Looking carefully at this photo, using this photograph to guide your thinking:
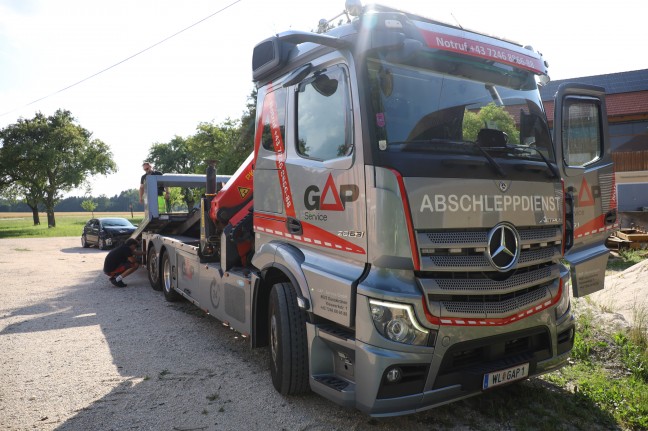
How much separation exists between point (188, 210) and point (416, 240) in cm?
767

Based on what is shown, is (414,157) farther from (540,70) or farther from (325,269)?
(540,70)

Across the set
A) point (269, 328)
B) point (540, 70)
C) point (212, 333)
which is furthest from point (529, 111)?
point (212, 333)

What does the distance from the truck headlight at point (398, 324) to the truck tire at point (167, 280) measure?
5.65 meters

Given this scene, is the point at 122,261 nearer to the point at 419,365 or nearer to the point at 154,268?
the point at 154,268

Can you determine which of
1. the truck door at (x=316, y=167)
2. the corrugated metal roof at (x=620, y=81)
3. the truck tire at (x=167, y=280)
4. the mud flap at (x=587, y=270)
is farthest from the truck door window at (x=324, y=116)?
the corrugated metal roof at (x=620, y=81)

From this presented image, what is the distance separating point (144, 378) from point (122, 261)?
20.2 ft

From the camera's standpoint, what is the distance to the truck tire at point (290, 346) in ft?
12.4

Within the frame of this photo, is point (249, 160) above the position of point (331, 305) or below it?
above

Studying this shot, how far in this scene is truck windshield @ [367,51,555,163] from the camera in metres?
3.27

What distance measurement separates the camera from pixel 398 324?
2986 millimetres

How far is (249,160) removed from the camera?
5535 millimetres

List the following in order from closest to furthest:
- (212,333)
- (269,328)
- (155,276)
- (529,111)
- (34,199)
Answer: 1. (529,111)
2. (269,328)
3. (212,333)
4. (155,276)
5. (34,199)

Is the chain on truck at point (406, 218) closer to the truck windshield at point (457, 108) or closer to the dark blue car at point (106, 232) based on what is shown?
the truck windshield at point (457, 108)

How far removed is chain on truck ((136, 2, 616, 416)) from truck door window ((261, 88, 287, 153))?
2 cm
